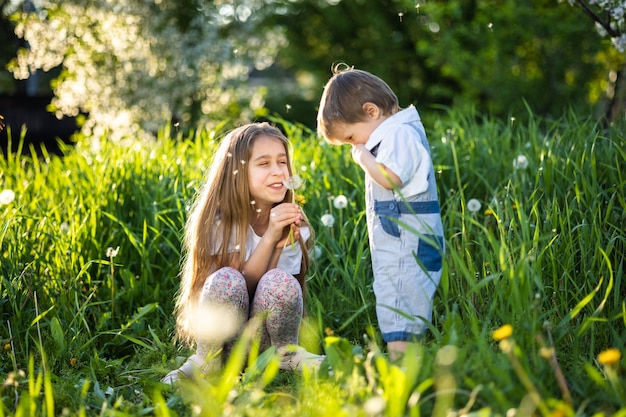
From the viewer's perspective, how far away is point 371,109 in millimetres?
2502

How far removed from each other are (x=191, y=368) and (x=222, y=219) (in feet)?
1.68

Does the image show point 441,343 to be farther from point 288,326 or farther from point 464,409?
point 288,326

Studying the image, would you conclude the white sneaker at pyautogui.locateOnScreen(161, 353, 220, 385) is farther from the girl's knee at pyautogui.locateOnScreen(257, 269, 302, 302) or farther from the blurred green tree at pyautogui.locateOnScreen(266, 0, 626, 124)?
the blurred green tree at pyautogui.locateOnScreen(266, 0, 626, 124)

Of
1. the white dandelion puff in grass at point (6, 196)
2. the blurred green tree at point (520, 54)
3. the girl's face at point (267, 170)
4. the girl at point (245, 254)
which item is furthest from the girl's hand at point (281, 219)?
the blurred green tree at point (520, 54)

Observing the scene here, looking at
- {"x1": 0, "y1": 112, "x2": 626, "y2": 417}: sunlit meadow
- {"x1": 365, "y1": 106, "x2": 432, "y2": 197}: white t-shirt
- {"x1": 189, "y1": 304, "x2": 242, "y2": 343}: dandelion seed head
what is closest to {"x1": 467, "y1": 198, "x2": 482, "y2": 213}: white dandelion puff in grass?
{"x1": 0, "y1": 112, "x2": 626, "y2": 417}: sunlit meadow

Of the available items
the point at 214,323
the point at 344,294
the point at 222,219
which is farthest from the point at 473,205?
the point at 214,323

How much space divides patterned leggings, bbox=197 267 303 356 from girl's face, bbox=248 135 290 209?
11.1 inches

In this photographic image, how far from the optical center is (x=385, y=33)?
1212cm

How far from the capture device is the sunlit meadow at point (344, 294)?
5.76ft

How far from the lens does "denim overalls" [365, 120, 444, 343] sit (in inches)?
94.2

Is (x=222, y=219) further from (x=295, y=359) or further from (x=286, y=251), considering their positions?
(x=295, y=359)

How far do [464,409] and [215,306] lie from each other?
1.09 meters

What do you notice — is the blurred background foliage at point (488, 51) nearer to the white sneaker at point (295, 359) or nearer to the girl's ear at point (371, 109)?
the girl's ear at point (371, 109)

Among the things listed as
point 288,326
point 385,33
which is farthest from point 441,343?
point 385,33
